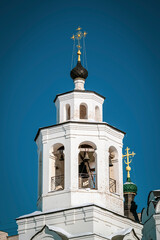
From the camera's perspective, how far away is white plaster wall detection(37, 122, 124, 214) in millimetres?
23750

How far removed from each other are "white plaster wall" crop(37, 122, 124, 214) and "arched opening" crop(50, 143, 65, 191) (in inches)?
7.4

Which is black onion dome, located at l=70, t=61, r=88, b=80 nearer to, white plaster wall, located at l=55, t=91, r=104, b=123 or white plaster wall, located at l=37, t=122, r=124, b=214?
white plaster wall, located at l=55, t=91, r=104, b=123

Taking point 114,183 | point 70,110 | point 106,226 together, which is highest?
point 70,110

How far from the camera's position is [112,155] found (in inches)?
1000

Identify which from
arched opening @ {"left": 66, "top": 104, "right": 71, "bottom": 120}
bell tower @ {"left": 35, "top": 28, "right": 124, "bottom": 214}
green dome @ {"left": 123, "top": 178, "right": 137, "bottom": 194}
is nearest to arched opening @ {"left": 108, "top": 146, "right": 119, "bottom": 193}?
bell tower @ {"left": 35, "top": 28, "right": 124, "bottom": 214}

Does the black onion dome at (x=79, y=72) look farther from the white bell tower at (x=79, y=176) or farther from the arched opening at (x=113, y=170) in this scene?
the arched opening at (x=113, y=170)

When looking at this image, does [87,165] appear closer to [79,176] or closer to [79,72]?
[79,176]

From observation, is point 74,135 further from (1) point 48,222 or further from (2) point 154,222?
(2) point 154,222

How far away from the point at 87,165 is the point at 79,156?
0.50m

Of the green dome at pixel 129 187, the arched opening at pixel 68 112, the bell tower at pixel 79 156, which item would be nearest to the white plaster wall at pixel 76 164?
the bell tower at pixel 79 156

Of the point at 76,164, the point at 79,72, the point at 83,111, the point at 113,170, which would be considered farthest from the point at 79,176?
the point at 79,72

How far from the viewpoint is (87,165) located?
993 inches

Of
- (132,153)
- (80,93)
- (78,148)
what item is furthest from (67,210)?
(132,153)

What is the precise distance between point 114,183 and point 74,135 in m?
2.04
